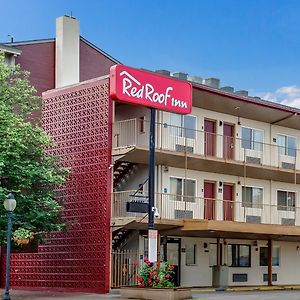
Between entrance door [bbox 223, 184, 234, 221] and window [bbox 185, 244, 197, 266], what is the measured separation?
2.18 m

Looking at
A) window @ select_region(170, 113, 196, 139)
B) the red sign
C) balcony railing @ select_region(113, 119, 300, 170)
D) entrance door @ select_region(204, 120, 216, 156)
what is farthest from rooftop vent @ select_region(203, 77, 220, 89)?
the red sign

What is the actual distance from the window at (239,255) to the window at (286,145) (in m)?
5.63

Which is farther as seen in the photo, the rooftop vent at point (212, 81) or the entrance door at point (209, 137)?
the rooftop vent at point (212, 81)

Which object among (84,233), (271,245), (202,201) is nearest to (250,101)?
(202,201)

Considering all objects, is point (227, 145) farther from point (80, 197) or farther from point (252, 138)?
point (80, 197)

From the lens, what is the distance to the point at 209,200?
35.2m

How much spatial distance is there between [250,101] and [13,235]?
1429 cm

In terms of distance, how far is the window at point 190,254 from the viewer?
35.2 meters

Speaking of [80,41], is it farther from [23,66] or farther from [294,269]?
[294,269]

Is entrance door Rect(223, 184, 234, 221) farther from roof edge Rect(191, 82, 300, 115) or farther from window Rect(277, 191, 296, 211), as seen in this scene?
roof edge Rect(191, 82, 300, 115)

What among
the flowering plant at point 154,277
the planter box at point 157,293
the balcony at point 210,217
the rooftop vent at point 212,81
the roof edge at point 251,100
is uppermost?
the rooftop vent at point 212,81

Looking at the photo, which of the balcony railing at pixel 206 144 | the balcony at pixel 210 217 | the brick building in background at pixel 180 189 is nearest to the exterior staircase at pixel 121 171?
the brick building in background at pixel 180 189

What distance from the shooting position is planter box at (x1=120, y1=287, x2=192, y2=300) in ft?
82.3

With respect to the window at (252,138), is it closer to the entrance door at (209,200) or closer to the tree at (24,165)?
the entrance door at (209,200)
